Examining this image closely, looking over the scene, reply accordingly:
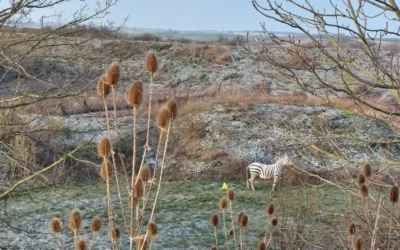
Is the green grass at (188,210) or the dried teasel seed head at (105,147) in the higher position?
the dried teasel seed head at (105,147)

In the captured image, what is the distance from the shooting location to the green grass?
20.8 feet

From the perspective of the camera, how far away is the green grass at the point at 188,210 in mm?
6327

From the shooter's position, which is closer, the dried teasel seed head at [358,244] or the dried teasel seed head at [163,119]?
the dried teasel seed head at [163,119]

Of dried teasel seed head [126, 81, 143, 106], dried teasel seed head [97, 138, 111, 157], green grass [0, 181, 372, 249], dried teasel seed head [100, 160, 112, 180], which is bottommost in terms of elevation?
green grass [0, 181, 372, 249]

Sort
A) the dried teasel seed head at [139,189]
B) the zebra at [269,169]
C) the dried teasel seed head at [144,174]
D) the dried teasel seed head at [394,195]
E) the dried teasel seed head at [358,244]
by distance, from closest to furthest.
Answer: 1. the dried teasel seed head at [139,189]
2. the dried teasel seed head at [144,174]
3. the dried teasel seed head at [358,244]
4. the dried teasel seed head at [394,195]
5. the zebra at [269,169]

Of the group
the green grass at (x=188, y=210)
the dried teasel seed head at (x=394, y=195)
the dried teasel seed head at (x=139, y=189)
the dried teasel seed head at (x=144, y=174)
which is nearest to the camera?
the dried teasel seed head at (x=139, y=189)

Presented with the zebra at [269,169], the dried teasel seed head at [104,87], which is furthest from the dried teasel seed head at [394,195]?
the zebra at [269,169]

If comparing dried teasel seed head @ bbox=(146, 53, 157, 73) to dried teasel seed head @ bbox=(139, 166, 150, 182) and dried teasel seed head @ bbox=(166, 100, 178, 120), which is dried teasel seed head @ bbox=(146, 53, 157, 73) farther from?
dried teasel seed head @ bbox=(139, 166, 150, 182)

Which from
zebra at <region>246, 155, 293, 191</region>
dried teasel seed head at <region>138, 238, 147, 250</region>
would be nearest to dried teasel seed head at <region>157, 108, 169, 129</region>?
dried teasel seed head at <region>138, 238, 147, 250</region>

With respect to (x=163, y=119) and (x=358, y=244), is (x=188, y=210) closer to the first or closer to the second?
(x=358, y=244)

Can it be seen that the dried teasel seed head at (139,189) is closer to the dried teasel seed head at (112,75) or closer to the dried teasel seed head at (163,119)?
the dried teasel seed head at (163,119)

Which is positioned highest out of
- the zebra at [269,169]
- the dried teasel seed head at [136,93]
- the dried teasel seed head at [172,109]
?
the dried teasel seed head at [136,93]

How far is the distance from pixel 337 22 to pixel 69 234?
559cm

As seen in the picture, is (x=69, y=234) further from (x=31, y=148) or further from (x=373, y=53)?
(x=373, y=53)
